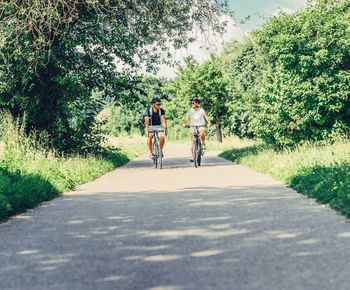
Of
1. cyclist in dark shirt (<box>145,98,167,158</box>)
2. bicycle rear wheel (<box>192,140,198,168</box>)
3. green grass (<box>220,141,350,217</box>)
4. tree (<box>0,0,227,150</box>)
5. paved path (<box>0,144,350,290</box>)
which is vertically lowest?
paved path (<box>0,144,350,290</box>)

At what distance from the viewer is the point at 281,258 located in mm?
4805

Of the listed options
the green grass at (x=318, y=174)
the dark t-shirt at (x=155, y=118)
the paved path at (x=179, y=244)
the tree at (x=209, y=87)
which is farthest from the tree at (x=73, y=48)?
the tree at (x=209, y=87)

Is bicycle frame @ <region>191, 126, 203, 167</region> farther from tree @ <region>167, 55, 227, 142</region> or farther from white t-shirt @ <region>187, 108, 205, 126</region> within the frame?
tree @ <region>167, 55, 227, 142</region>

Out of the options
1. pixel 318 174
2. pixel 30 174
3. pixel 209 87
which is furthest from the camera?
pixel 209 87

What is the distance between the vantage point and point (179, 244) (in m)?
5.52

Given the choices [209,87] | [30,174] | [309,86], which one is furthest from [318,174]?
[209,87]

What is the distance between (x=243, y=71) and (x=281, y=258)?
54.0m

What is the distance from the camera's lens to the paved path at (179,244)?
13.9 ft

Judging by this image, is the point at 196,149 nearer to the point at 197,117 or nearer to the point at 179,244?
the point at 197,117

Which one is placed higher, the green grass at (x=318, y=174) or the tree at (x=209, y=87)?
the tree at (x=209, y=87)

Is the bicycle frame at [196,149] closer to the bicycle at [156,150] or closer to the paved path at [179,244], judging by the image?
the bicycle at [156,150]

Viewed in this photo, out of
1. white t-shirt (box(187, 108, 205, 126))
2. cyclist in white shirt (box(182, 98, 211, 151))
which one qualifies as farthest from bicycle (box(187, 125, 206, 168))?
white t-shirt (box(187, 108, 205, 126))

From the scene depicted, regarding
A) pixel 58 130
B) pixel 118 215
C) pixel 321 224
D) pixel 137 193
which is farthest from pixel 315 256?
pixel 58 130

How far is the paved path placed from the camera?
424cm
